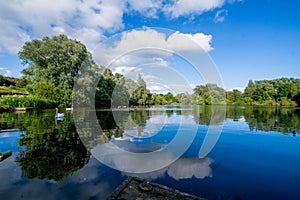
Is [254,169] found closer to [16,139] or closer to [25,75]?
[16,139]

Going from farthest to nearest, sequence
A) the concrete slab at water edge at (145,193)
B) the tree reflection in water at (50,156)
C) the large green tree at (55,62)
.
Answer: the large green tree at (55,62)
the tree reflection in water at (50,156)
the concrete slab at water edge at (145,193)

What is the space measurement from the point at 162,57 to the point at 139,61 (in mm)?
1517

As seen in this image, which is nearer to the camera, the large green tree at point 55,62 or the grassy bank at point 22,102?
the grassy bank at point 22,102

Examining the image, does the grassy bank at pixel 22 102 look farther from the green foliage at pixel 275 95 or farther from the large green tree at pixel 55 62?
the green foliage at pixel 275 95

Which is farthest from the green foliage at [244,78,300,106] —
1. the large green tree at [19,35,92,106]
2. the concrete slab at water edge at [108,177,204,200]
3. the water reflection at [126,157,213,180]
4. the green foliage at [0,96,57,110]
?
the concrete slab at water edge at [108,177,204,200]

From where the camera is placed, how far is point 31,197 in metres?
3.52

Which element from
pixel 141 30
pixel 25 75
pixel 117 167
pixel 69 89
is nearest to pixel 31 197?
pixel 117 167

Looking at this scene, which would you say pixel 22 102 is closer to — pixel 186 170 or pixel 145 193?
pixel 186 170

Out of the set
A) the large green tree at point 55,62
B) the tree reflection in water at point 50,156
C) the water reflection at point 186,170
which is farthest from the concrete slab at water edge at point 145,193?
the large green tree at point 55,62

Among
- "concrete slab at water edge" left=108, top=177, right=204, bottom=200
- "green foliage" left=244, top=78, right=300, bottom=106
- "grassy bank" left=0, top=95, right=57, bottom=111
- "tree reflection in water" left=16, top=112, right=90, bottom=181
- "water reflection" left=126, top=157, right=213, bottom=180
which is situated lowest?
"water reflection" left=126, top=157, right=213, bottom=180

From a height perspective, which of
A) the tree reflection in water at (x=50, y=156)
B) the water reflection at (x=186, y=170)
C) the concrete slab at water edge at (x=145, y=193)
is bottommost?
the water reflection at (x=186, y=170)

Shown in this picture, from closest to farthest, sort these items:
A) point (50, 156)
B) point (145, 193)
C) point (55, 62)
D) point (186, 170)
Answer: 1. point (145, 193)
2. point (186, 170)
3. point (50, 156)
4. point (55, 62)

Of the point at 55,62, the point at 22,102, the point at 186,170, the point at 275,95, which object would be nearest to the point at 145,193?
the point at 186,170

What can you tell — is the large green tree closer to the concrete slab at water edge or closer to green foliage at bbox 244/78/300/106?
the concrete slab at water edge
